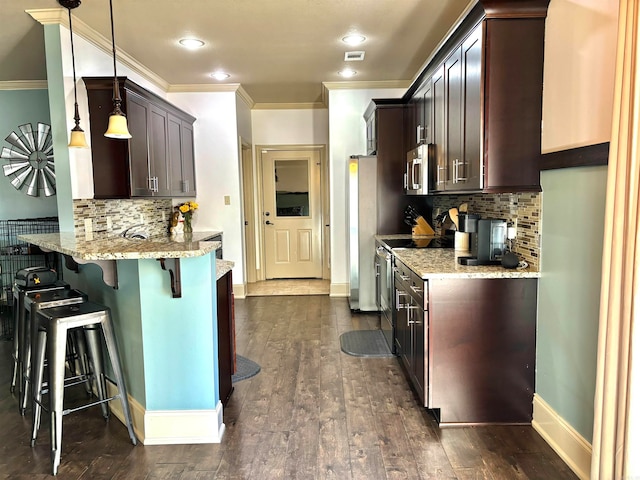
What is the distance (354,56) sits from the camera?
13.9 feet

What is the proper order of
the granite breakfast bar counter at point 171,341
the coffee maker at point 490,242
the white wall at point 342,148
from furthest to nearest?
the white wall at point 342,148
the coffee maker at point 490,242
the granite breakfast bar counter at point 171,341

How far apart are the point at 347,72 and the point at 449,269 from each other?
3102mm

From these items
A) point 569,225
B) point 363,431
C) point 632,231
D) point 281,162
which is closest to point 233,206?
point 281,162

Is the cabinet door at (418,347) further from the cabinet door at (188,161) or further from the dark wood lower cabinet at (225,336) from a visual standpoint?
the cabinet door at (188,161)

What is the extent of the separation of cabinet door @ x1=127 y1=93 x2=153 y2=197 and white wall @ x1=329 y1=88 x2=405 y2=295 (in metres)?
2.24

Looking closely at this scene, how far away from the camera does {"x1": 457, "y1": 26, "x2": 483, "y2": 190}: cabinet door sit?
236 cm

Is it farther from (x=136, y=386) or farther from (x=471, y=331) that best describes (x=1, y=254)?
(x=471, y=331)

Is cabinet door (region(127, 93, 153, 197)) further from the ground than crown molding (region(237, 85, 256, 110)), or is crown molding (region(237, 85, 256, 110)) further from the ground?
crown molding (region(237, 85, 256, 110))

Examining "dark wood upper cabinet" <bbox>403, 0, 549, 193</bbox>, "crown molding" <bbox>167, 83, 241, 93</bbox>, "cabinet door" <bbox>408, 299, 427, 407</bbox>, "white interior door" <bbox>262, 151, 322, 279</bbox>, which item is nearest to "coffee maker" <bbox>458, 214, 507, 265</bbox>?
"dark wood upper cabinet" <bbox>403, 0, 549, 193</bbox>

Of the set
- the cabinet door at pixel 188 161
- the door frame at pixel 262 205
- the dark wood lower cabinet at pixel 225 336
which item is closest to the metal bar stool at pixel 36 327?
the dark wood lower cabinet at pixel 225 336

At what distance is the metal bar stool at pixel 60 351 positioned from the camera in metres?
2.07

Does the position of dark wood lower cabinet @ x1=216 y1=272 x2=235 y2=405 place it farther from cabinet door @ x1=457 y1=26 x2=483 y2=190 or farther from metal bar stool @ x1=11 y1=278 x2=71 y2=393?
cabinet door @ x1=457 y1=26 x2=483 y2=190

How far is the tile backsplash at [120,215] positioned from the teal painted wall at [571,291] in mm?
3279

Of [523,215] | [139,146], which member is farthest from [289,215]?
[523,215]
